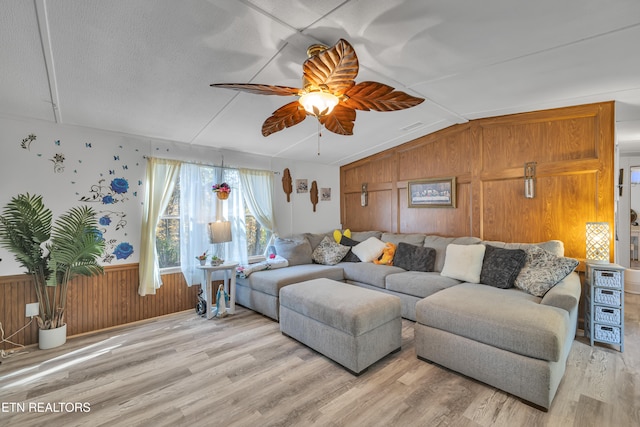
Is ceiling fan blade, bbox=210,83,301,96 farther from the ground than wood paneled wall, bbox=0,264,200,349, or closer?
farther from the ground

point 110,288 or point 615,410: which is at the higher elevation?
point 110,288

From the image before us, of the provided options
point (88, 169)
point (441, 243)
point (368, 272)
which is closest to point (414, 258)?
point (441, 243)

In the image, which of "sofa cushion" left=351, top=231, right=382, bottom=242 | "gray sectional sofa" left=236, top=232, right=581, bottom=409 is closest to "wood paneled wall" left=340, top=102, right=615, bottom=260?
"sofa cushion" left=351, top=231, right=382, bottom=242

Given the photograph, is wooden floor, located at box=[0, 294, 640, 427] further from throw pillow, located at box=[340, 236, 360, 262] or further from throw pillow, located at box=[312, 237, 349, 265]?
throw pillow, located at box=[340, 236, 360, 262]

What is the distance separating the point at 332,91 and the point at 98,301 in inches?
137

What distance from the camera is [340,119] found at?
2275 mm

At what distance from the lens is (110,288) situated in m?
3.30

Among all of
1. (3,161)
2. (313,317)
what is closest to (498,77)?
(313,317)

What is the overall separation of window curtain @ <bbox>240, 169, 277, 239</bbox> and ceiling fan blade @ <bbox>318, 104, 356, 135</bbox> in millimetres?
2280

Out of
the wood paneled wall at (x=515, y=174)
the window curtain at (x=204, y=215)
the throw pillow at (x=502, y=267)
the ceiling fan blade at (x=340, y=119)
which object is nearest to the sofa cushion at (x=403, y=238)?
the wood paneled wall at (x=515, y=174)

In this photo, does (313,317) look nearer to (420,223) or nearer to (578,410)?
(578,410)

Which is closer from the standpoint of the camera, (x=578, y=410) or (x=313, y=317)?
(x=578, y=410)

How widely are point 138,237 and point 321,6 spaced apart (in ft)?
10.7

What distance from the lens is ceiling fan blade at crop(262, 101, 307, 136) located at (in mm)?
2102
